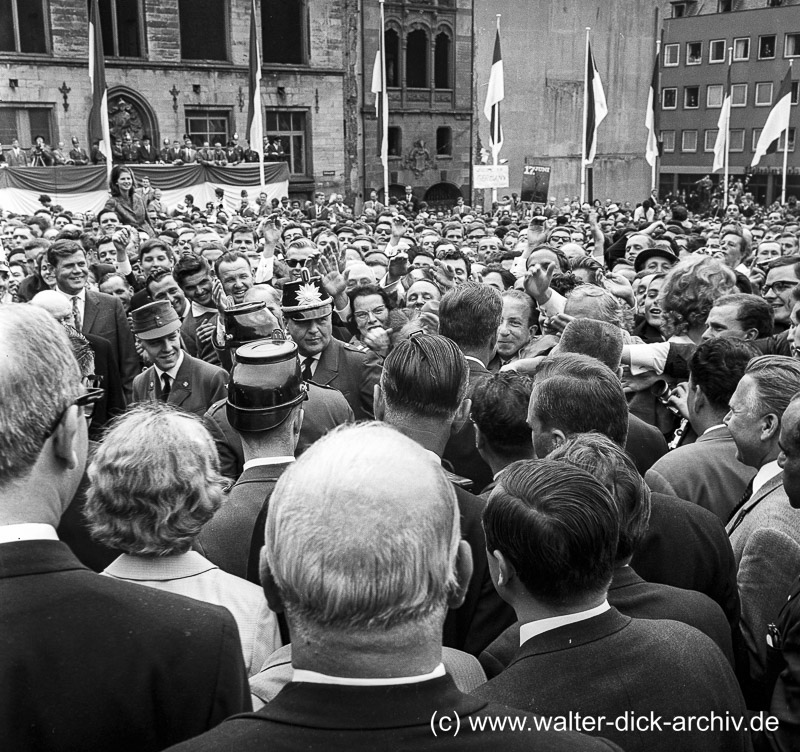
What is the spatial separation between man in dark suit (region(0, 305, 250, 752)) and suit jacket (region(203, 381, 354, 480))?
2347 millimetres

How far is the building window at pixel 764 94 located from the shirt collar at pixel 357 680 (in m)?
55.2

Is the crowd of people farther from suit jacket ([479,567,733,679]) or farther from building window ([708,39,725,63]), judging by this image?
building window ([708,39,725,63])

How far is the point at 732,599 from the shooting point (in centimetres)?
287

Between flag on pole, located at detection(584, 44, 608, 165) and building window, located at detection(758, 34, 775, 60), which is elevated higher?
building window, located at detection(758, 34, 775, 60)

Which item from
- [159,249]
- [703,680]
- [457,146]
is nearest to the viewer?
[703,680]

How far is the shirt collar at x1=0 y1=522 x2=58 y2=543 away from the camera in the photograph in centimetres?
165

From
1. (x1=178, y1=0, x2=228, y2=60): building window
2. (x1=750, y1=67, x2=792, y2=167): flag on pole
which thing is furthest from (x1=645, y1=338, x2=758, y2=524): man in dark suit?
(x1=178, y1=0, x2=228, y2=60): building window

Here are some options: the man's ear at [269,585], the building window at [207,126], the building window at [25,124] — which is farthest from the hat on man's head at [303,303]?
the building window at [207,126]

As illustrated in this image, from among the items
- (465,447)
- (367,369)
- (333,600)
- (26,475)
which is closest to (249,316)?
(367,369)

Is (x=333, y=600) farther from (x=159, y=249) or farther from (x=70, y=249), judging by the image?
(x=159, y=249)

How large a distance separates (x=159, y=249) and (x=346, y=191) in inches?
1135

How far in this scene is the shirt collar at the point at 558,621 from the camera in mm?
2064

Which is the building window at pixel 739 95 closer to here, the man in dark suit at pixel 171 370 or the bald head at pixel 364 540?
the man in dark suit at pixel 171 370

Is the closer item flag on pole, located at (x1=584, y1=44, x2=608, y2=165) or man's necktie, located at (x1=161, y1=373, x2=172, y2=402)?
man's necktie, located at (x1=161, y1=373, x2=172, y2=402)
